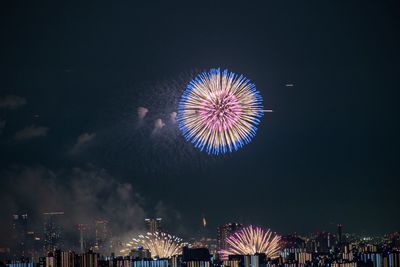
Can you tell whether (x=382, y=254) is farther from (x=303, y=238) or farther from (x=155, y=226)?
(x=155, y=226)

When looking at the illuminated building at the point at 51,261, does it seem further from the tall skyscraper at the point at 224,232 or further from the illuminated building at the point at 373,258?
the illuminated building at the point at 373,258

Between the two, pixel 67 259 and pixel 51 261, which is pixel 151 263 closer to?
pixel 67 259

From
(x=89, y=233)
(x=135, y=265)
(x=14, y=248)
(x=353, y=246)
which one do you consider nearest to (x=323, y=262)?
(x=353, y=246)

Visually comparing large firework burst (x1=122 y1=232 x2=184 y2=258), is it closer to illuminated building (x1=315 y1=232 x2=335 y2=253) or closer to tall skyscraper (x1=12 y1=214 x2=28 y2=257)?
tall skyscraper (x1=12 y1=214 x2=28 y2=257)

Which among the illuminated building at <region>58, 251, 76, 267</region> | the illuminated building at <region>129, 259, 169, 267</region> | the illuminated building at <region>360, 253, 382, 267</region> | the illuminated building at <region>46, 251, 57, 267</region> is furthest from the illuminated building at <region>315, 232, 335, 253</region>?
the illuminated building at <region>46, 251, 57, 267</region>

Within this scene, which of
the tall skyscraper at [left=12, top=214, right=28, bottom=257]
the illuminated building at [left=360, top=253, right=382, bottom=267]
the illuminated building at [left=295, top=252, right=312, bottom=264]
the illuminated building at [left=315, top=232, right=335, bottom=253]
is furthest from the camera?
the illuminated building at [left=315, top=232, right=335, bottom=253]
